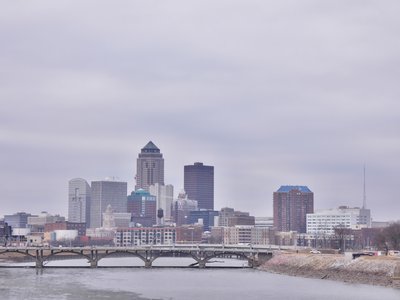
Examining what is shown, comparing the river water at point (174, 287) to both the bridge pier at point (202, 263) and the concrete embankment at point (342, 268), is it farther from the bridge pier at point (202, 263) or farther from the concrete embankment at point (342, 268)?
the bridge pier at point (202, 263)

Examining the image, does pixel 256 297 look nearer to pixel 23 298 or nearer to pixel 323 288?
pixel 323 288

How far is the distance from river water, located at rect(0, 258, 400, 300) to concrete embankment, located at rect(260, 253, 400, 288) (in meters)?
A: 3.89

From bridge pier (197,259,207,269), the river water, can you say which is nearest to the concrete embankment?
the river water

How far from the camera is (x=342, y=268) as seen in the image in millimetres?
152750

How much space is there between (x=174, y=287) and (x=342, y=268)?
109ft

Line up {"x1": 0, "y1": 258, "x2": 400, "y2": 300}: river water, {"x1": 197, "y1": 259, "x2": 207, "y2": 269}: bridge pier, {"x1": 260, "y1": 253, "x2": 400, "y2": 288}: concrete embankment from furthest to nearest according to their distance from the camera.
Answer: {"x1": 197, "y1": 259, "x2": 207, "y2": 269}: bridge pier → {"x1": 260, "y1": 253, "x2": 400, "y2": 288}: concrete embankment → {"x1": 0, "y1": 258, "x2": 400, "y2": 300}: river water

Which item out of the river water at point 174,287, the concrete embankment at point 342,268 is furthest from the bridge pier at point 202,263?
the river water at point 174,287

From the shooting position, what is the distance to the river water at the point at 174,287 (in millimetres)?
115375

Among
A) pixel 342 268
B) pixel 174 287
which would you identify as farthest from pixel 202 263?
pixel 174 287

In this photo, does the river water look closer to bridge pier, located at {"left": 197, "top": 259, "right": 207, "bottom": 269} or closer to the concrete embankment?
the concrete embankment

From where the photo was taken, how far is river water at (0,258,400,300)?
379 ft

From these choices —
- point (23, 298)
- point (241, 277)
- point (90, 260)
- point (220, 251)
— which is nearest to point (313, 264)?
point (241, 277)

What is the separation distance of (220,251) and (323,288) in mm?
69207

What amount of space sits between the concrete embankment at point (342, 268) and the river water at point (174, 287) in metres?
3.89
